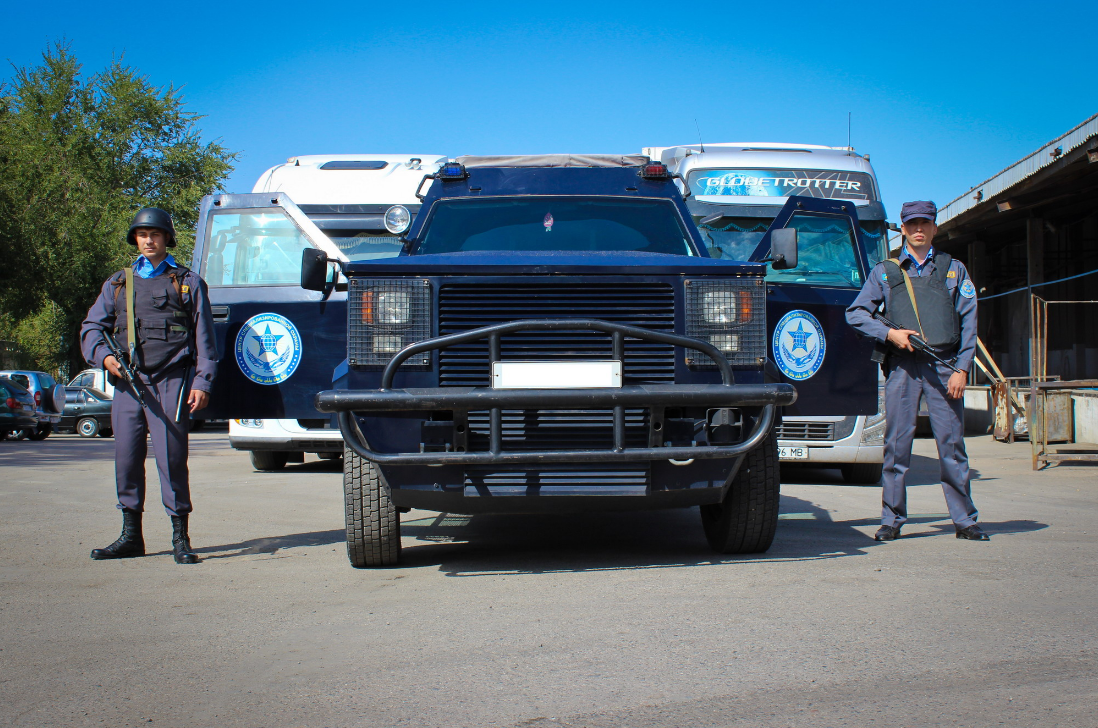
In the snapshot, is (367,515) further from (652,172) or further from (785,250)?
(652,172)

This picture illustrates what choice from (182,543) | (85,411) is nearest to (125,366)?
(182,543)

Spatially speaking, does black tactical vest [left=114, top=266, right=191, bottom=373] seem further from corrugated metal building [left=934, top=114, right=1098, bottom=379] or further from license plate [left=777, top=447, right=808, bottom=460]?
corrugated metal building [left=934, top=114, right=1098, bottom=379]

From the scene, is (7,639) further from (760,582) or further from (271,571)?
(760,582)

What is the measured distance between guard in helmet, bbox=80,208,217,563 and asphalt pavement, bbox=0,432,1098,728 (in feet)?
1.30

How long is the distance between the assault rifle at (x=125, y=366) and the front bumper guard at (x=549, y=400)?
1.55 meters

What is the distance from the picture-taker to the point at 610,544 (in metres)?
5.65

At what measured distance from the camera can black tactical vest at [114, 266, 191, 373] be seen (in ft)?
17.3

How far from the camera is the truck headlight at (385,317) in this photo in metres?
4.46

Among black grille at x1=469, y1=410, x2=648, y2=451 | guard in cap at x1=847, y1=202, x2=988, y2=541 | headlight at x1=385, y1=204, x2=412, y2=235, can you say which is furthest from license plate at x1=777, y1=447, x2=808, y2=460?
black grille at x1=469, y1=410, x2=648, y2=451

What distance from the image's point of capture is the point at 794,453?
30.6ft

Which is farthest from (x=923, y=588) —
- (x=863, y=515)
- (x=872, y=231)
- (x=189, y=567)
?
(x=872, y=231)

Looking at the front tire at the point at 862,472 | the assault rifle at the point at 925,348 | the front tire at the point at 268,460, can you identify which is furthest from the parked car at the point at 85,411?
the assault rifle at the point at 925,348

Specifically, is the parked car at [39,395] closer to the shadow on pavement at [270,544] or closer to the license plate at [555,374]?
the shadow on pavement at [270,544]

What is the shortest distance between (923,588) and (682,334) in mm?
1518
